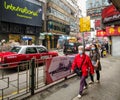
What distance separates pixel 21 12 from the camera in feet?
103

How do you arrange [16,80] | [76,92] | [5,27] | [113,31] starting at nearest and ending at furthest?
[16,80]
[76,92]
[113,31]
[5,27]

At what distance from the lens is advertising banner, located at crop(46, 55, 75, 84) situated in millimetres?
7203

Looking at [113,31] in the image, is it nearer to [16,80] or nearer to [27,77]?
[27,77]

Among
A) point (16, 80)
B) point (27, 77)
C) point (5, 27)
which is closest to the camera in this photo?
point (16, 80)

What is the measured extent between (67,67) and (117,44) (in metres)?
15.9

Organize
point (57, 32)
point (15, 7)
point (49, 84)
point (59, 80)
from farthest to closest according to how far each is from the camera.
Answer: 1. point (57, 32)
2. point (15, 7)
3. point (59, 80)
4. point (49, 84)

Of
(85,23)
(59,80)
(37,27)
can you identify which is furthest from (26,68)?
(37,27)

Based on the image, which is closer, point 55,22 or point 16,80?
point 16,80

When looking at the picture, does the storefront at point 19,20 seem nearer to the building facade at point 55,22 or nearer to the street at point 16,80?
the building facade at point 55,22

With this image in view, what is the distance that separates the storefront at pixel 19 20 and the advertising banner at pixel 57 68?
21.0 m

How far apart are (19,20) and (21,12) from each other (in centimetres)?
143

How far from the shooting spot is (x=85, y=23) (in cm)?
1476

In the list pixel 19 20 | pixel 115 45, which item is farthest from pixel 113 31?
pixel 19 20

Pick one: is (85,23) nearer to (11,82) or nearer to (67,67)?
(67,67)
